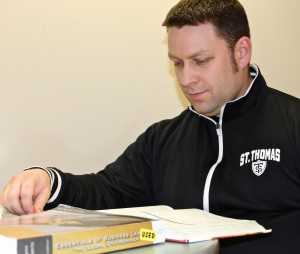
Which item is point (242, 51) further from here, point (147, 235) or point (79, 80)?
point (147, 235)

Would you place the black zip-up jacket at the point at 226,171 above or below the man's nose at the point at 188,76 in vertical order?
below

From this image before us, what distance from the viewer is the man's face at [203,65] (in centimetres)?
126

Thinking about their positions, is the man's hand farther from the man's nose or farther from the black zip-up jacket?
the man's nose

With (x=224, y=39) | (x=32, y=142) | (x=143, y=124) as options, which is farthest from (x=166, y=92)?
(x=32, y=142)

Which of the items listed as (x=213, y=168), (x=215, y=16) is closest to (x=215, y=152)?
(x=213, y=168)

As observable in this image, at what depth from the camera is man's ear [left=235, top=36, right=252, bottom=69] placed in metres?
1.34

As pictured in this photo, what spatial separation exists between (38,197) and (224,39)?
0.67 meters

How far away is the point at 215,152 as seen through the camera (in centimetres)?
126

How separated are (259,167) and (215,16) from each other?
0.44 meters

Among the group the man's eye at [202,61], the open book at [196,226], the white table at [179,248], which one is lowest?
the white table at [179,248]

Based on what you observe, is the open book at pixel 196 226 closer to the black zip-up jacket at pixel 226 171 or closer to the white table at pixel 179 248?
the white table at pixel 179 248

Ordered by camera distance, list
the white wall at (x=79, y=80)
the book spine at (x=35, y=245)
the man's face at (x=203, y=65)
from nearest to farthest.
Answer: the book spine at (x=35, y=245) → the man's face at (x=203, y=65) → the white wall at (x=79, y=80)

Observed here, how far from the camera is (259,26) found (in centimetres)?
182

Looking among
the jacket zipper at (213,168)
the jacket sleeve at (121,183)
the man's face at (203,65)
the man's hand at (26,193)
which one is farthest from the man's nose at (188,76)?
the man's hand at (26,193)
